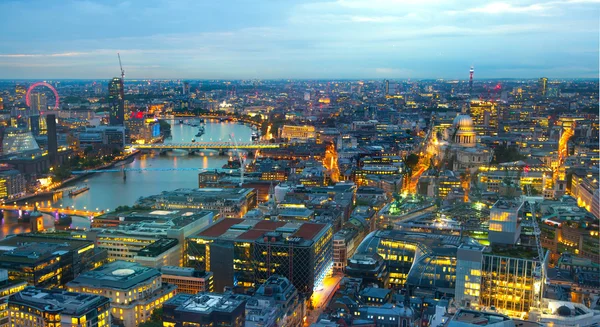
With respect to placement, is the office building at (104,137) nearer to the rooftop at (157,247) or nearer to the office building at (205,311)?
the rooftop at (157,247)

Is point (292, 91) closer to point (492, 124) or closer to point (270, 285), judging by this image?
point (492, 124)

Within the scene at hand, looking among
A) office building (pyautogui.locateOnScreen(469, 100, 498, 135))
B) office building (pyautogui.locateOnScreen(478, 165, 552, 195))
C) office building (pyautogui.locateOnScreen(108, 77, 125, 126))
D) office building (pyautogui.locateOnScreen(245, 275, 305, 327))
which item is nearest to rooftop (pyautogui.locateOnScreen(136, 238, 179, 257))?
office building (pyautogui.locateOnScreen(245, 275, 305, 327))

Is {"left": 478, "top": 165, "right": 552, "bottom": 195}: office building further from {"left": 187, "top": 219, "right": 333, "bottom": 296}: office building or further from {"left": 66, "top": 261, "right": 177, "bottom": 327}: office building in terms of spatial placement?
{"left": 66, "top": 261, "right": 177, "bottom": 327}: office building

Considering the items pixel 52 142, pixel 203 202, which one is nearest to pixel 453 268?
pixel 203 202

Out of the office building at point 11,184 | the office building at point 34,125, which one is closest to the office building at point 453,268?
the office building at point 11,184

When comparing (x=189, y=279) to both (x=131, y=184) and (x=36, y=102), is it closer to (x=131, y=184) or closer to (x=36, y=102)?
(x=131, y=184)

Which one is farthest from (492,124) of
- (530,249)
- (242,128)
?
(530,249)

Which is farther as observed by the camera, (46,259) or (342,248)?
(342,248)
